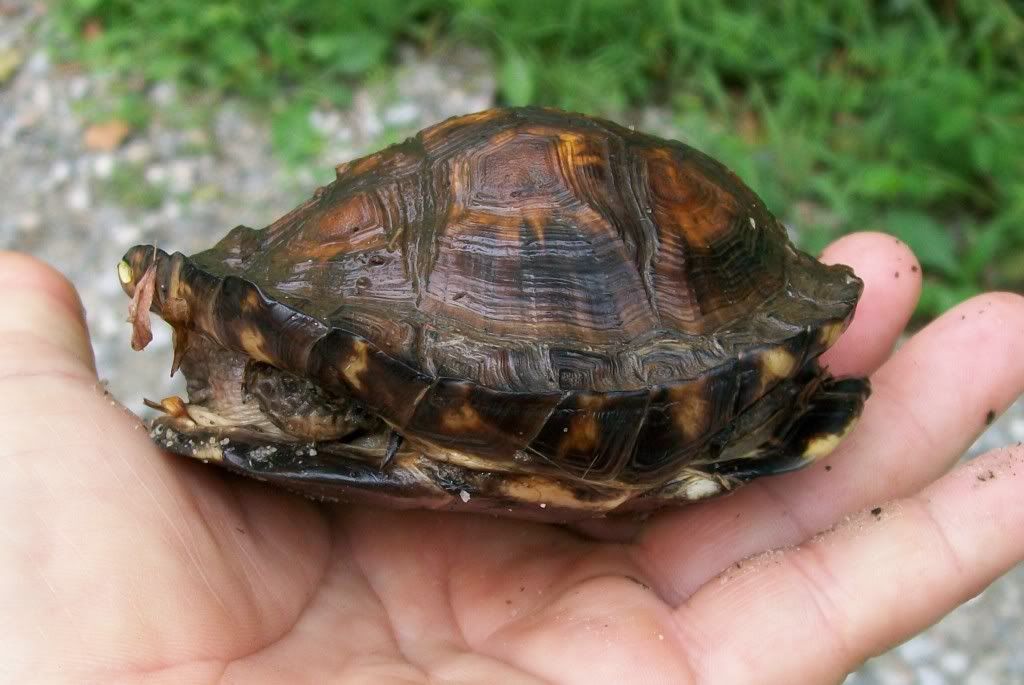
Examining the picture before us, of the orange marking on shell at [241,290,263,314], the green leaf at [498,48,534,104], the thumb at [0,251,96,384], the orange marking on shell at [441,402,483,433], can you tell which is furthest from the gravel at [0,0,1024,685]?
the orange marking on shell at [441,402,483,433]

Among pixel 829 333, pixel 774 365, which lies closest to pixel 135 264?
pixel 774 365

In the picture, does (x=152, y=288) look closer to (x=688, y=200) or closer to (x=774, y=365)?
(x=688, y=200)

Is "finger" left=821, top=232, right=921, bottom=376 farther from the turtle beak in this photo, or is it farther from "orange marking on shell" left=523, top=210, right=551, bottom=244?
the turtle beak

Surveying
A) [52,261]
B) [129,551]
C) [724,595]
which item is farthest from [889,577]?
[52,261]

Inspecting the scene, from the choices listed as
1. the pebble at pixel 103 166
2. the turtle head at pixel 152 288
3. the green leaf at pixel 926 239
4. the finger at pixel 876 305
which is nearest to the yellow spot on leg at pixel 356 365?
the turtle head at pixel 152 288

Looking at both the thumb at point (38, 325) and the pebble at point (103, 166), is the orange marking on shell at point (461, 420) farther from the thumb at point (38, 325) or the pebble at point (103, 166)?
the pebble at point (103, 166)

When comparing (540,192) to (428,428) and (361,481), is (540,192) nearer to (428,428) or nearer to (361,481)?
(428,428)
